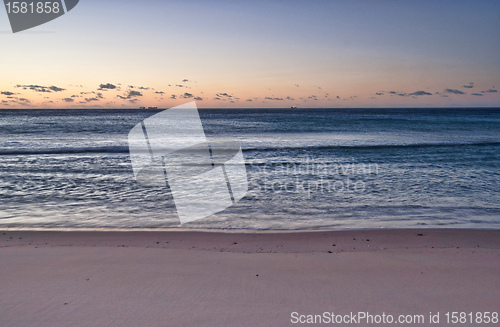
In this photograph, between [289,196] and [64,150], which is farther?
[64,150]

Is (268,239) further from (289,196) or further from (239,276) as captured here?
(289,196)

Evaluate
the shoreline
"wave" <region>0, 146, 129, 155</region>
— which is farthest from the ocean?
"wave" <region>0, 146, 129, 155</region>

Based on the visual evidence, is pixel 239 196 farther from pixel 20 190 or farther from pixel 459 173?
pixel 459 173

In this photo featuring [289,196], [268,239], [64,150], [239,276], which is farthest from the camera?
[64,150]

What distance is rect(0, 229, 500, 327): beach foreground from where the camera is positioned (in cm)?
338

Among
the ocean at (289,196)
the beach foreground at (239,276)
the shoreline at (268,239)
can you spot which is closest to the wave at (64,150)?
the ocean at (289,196)

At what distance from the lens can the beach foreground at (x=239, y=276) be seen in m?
3.38

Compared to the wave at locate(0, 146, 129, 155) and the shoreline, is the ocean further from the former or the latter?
the wave at locate(0, 146, 129, 155)

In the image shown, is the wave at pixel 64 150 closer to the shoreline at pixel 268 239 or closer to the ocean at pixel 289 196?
the ocean at pixel 289 196

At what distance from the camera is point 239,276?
4.20m

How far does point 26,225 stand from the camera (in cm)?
643

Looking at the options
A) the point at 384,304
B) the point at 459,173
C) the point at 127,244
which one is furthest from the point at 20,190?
the point at 459,173

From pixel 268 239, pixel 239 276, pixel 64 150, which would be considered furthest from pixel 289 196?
pixel 64 150

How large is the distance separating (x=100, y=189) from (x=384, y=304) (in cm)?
778
